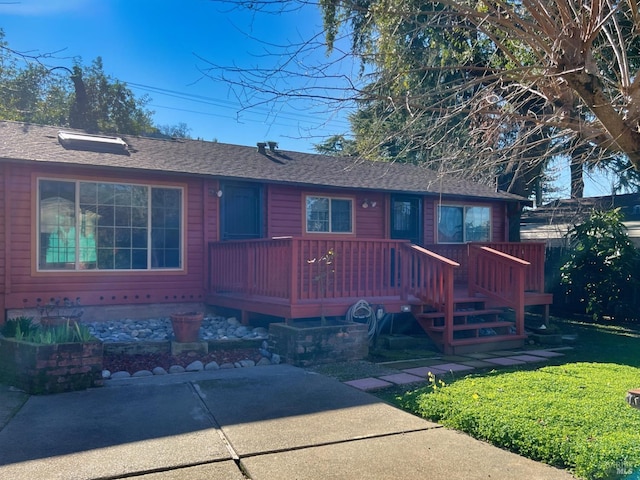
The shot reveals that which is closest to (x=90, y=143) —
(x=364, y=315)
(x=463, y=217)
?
(x=364, y=315)

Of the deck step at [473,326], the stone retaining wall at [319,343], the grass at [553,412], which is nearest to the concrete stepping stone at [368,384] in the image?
the grass at [553,412]

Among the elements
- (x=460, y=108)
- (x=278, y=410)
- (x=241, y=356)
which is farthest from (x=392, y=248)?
(x=278, y=410)

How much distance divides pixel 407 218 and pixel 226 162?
4.39 m

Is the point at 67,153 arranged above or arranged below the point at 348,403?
above

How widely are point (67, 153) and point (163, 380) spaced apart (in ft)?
15.0

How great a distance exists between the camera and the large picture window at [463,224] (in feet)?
41.1

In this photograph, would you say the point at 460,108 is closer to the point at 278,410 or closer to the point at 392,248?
the point at 278,410

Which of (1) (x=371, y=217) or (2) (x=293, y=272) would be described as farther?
(1) (x=371, y=217)

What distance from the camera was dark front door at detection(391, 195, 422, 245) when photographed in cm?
1194

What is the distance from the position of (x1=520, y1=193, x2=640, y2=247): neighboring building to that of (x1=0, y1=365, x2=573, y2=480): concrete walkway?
11196mm

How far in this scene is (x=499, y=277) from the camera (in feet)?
29.0

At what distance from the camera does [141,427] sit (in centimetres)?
414

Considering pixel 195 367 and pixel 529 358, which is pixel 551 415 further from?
A: pixel 195 367

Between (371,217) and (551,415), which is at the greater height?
(371,217)
